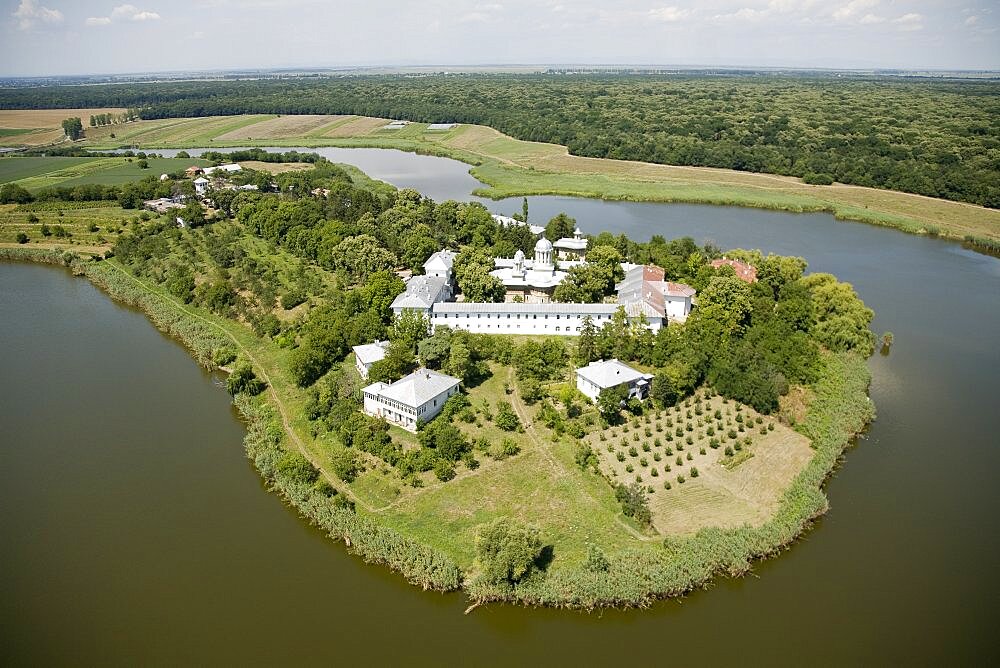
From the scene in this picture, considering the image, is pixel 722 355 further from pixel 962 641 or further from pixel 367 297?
pixel 367 297

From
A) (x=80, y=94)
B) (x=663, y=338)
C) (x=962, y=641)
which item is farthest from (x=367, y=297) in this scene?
(x=80, y=94)

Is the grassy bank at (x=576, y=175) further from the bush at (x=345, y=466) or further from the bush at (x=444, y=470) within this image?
the bush at (x=444, y=470)

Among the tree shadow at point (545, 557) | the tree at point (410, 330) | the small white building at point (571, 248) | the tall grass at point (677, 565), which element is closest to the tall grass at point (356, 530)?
the tall grass at point (677, 565)

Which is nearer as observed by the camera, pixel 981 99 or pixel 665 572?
pixel 665 572

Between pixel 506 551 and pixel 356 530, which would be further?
pixel 356 530

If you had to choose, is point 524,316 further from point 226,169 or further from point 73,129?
point 73,129

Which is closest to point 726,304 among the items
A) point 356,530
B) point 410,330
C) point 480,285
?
point 480,285

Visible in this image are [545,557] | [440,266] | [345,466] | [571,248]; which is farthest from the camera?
[571,248]
